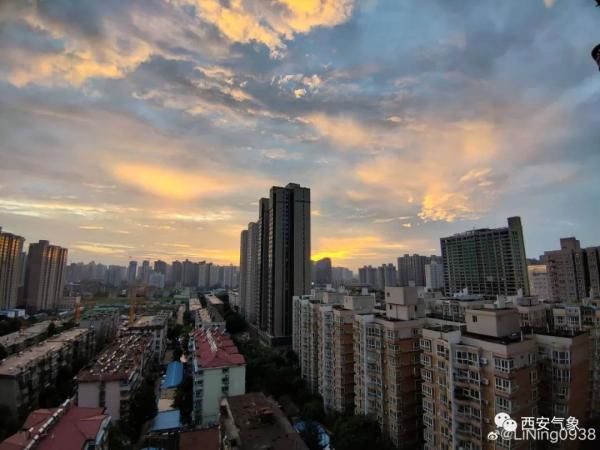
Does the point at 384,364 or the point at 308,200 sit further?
the point at 308,200

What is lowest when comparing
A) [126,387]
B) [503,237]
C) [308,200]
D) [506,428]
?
[126,387]

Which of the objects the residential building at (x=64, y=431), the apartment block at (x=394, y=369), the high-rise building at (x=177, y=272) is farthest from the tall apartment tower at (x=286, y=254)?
the high-rise building at (x=177, y=272)

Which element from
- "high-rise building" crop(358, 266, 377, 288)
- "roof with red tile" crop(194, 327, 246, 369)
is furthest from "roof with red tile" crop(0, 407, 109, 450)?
"high-rise building" crop(358, 266, 377, 288)

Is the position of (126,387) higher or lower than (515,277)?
lower

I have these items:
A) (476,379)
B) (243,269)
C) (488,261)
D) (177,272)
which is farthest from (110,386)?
(177,272)

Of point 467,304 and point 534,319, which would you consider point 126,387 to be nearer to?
point 467,304

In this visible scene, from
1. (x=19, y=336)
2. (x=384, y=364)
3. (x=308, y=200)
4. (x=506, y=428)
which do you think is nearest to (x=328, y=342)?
(x=384, y=364)

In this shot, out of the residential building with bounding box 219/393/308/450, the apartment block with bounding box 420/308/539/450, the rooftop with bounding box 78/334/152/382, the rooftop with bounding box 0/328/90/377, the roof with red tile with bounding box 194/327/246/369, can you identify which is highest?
the apartment block with bounding box 420/308/539/450

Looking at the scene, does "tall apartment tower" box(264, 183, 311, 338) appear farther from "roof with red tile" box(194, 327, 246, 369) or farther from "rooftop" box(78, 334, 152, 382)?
"rooftop" box(78, 334, 152, 382)
